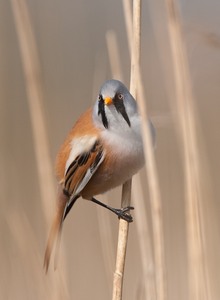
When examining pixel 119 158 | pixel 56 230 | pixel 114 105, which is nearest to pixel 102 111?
pixel 114 105

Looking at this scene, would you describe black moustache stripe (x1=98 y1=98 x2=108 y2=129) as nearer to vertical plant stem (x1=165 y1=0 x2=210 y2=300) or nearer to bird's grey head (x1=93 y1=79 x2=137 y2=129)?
bird's grey head (x1=93 y1=79 x2=137 y2=129)

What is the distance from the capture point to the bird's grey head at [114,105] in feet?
6.70

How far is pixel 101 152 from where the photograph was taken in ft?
7.44

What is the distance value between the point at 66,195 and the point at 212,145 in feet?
7.19

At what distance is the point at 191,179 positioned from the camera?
188 centimetres

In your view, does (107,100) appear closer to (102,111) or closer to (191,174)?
(102,111)

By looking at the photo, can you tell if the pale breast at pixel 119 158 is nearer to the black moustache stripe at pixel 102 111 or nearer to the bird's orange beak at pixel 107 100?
the black moustache stripe at pixel 102 111

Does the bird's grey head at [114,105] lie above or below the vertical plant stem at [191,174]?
above

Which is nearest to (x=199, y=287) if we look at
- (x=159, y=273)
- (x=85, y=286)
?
(x=159, y=273)

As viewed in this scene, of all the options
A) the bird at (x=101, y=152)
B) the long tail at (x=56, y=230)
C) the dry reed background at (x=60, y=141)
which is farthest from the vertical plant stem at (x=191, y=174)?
the long tail at (x=56, y=230)

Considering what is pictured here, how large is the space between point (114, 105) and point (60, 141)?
2015 mm

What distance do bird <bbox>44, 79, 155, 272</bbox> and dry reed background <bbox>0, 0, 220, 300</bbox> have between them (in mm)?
76

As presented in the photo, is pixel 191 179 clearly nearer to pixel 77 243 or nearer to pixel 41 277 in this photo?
pixel 41 277

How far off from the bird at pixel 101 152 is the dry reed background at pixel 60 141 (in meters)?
0.08
